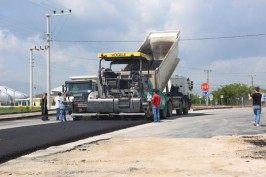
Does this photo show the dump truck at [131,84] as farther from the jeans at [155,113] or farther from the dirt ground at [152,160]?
the dirt ground at [152,160]

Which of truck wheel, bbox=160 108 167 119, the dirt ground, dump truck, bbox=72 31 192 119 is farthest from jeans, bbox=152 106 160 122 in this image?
the dirt ground

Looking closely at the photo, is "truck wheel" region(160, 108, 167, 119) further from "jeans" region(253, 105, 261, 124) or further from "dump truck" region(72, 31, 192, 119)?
"jeans" region(253, 105, 261, 124)

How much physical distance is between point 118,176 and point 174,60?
56.1 ft

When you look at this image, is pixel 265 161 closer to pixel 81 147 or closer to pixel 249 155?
pixel 249 155

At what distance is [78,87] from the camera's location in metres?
28.3

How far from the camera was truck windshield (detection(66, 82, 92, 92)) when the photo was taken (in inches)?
1096

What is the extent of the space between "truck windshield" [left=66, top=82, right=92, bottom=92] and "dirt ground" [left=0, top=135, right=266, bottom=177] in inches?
644

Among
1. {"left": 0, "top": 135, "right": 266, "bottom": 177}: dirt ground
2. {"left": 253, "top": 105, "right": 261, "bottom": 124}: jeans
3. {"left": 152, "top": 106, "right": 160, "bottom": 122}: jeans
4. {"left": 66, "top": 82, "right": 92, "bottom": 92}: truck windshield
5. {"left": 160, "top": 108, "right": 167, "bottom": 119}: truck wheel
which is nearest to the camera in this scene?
{"left": 0, "top": 135, "right": 266, "bottom": 177}: dirt ground

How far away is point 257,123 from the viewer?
1633 cm

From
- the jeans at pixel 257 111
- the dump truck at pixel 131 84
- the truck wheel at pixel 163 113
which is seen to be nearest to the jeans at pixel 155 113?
the dump truck at pixel 131 84

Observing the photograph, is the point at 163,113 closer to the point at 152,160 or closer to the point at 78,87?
the point at 78,87

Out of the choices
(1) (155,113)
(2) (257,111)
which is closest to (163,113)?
(1) (155,113)

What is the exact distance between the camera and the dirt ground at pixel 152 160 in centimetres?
734

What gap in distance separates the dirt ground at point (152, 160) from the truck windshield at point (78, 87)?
1636 centimetres
